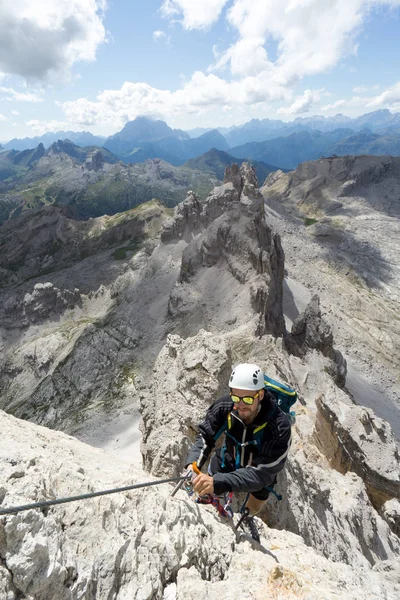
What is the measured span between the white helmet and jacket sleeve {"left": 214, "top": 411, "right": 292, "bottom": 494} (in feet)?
2.90

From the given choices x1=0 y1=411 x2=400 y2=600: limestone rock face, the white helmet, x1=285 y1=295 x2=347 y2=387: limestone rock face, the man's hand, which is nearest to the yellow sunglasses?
the white helmet

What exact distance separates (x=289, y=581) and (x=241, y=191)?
91900 mm

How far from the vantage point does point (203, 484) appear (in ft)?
23.5

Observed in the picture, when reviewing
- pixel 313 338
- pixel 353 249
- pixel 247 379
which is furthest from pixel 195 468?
pixel 353 249

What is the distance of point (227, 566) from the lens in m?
7.37

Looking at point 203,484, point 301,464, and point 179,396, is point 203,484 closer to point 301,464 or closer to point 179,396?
point 179,396

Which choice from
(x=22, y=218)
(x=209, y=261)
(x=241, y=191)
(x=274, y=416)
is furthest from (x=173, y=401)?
(x=22, y=218)

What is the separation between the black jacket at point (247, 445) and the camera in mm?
7094

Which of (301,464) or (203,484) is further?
(301,464)

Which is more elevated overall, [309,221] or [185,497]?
[185,497]

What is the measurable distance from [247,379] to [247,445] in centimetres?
152

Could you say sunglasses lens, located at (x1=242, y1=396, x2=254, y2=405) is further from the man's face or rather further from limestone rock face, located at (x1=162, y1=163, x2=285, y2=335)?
limestone rock face, located at (x1=162, y1=163, x2=285, y2=335)

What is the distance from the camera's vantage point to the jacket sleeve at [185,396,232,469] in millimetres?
8188

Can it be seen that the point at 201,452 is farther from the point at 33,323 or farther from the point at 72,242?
the point at 72,242
